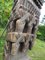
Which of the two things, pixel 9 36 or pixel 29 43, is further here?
pixel 29 43

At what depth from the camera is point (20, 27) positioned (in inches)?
127

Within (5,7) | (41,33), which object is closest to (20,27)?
(5,7)

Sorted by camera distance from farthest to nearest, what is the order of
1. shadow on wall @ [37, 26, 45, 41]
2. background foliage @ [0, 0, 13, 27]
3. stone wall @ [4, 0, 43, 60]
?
shadow on wall @ [37, 26, 45, 41], background foliage @ [0, 0, 13, 27], stone wall @ [4, 0, 43, 60]

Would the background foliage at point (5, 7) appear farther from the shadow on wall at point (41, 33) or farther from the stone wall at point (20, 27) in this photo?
the shadow on wall at point (41, 33)

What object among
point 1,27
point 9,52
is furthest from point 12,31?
point 1,27

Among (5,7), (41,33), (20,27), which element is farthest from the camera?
(41,33)

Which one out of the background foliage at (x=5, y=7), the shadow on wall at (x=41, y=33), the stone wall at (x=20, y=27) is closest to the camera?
the stone wall at (x=20, y=27)

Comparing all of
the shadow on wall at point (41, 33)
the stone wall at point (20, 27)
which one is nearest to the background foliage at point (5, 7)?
the stone wall at point (20, 27)

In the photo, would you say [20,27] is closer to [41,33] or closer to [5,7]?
[5,7]

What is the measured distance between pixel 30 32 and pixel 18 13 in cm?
39

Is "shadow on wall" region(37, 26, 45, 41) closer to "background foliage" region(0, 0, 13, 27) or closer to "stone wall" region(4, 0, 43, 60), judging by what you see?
"background foliage" region(0, 0, 13, 27)

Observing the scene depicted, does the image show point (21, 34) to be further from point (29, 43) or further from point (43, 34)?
point (43, 34)

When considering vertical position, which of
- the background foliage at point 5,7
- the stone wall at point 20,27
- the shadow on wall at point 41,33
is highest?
the background foliage at point 5,7

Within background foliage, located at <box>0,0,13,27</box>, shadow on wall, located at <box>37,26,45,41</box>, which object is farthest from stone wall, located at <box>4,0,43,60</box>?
shadow on wall, located at <box>37,26,45,41</box>
